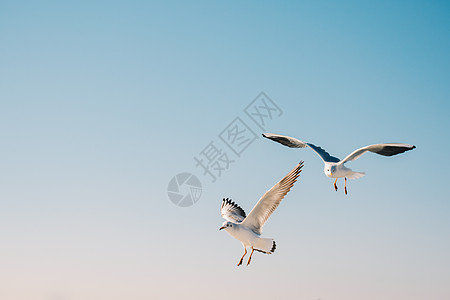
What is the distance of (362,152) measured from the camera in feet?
43.3

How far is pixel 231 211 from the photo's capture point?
15109 millimetres

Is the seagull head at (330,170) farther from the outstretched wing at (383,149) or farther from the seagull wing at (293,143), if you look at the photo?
the seagull wing at (293,143)

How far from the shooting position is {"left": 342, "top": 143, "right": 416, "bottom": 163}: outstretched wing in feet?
38.9

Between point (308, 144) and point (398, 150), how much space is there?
3.55 m

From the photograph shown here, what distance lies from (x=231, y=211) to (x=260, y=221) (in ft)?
10.3

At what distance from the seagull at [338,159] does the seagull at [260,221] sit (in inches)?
86.7

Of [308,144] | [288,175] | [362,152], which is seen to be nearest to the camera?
[288,175]

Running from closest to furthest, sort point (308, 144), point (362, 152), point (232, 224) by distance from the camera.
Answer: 1. point (232, 224)
2. point (362, 152)
3. point (308, 144)

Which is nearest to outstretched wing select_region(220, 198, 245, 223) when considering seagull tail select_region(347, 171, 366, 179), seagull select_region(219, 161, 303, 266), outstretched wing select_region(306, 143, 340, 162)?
seagull select_region(219, 161, 303, 266)

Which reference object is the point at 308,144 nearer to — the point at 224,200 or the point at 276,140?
the point at 276,140

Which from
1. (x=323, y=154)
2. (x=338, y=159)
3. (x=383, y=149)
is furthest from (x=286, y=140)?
(x=383, y=149)

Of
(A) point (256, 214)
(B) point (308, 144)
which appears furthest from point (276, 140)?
(A) point (256, 214)

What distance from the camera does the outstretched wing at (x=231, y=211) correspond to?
14.5 meters

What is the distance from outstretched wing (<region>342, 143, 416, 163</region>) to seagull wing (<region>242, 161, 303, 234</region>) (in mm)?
2321
